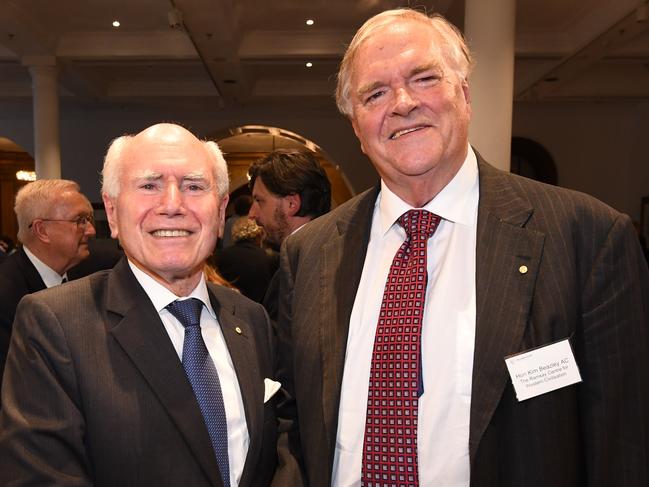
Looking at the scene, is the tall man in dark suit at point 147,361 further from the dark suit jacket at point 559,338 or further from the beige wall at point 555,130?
the beige wall at point 555,130

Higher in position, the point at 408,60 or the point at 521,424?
the point at 408,60

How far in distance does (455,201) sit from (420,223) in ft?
0.33

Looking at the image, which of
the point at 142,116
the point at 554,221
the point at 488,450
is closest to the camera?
the point at 488,450

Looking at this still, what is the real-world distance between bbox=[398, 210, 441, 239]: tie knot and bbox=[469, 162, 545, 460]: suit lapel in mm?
117

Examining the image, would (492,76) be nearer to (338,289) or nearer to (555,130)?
(338,289)

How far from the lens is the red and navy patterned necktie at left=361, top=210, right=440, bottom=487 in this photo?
139 centimetres

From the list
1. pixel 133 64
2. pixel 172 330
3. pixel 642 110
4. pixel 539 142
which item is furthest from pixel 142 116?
pixel 172 330

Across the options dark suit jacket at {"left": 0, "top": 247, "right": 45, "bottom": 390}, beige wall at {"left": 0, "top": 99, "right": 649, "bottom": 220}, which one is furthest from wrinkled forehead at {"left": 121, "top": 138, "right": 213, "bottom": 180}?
beige wall at {"left": 0, "top": 99, "right": 649, "bottom": 220}

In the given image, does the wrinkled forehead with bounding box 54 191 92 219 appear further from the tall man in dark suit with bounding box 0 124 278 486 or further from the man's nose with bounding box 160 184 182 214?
the man's nose with bounding box 160 184 182 214

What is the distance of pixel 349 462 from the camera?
57.8 inches

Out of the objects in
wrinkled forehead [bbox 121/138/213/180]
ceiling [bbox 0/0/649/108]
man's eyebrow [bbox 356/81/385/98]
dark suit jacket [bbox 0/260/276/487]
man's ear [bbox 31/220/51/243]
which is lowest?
dark suit jacket [bbox 0/260/276/487]

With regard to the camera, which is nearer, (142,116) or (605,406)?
(605,406)

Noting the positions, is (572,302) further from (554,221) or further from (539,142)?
(539,142)

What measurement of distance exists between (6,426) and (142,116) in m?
12.2
